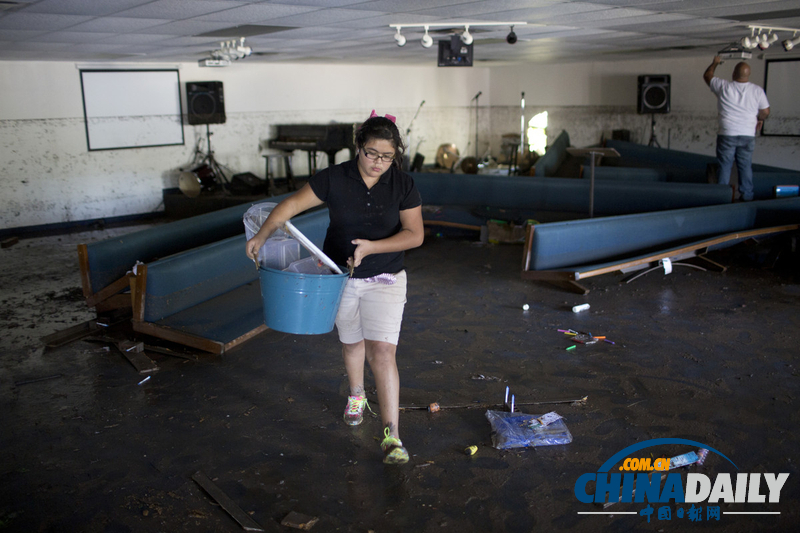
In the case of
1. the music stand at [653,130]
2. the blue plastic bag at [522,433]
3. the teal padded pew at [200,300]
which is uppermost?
the music stand at [653,130]

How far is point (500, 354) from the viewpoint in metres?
4.27

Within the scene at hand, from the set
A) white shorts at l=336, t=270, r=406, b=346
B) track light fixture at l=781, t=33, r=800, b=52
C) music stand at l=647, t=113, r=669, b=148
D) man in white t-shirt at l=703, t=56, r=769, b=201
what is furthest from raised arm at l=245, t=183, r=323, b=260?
music stand at l=647, t=113, r=669, b=148

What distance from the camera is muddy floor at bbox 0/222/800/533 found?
2.63 m

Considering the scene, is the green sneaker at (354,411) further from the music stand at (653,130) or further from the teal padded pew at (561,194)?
the music stand at (653,130)

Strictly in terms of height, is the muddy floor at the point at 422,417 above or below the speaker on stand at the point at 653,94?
below

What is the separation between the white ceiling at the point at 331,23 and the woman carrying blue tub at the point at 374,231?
2446mm

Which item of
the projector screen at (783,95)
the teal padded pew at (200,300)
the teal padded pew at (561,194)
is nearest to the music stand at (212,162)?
the teal padded pew at (561,194)

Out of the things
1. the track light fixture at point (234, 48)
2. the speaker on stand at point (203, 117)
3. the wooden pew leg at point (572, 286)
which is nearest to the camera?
the wooden pew leg at point (572, 286)

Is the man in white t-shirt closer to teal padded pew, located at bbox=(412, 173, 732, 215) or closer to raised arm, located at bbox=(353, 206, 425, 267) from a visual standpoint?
teal padded pew, located at bbox=(412, 173, 732, 215)

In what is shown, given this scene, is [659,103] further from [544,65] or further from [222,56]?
[222,56]

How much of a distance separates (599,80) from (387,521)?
13.4 m

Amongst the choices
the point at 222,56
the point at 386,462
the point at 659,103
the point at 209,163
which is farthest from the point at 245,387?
the point at 659,103

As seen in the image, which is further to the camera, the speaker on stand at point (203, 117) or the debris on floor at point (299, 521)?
the speaker on stand at point (203, 117)

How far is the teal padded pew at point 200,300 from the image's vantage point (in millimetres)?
4266
